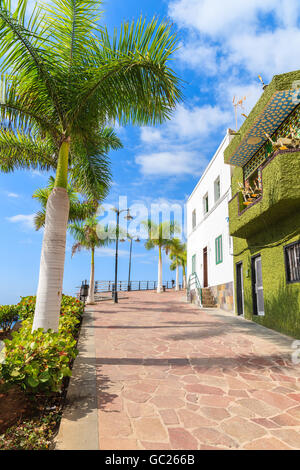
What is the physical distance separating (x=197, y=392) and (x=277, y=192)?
5.43 metres

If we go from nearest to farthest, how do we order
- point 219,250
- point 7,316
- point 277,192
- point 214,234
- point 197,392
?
1. point 197,392
2. point 277,192
3. point 7,316
4. point 219,250
5. point 214,234

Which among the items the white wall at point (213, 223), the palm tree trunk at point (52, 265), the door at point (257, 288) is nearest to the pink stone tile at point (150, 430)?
the palm tree trunk at point (52, 265)

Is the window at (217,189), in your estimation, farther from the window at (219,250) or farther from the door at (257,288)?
the door at (257,288)

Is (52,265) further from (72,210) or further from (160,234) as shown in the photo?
(160,234)

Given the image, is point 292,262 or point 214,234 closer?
point 292,262

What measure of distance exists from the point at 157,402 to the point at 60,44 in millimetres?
6740

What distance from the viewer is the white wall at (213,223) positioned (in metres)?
13.0

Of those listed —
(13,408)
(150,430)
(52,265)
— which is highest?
(52,265)

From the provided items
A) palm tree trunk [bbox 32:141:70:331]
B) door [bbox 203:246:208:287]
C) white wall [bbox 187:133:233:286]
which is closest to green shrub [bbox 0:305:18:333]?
palm tree trunk [bbox 32:141:70:331]

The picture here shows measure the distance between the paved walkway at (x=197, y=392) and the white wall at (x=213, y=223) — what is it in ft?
20.0

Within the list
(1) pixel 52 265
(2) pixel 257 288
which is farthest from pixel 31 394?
(2) pixel 257 288

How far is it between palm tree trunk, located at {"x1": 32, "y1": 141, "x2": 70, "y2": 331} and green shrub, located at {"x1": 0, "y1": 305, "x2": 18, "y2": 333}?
22.7 ft

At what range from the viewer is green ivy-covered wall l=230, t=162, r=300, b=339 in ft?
24.2

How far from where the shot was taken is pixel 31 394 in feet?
10.8
